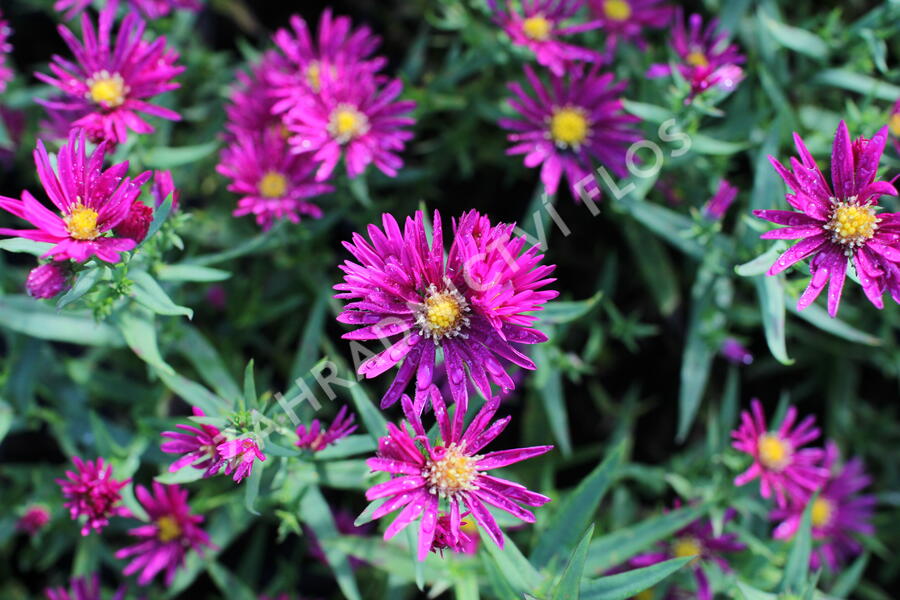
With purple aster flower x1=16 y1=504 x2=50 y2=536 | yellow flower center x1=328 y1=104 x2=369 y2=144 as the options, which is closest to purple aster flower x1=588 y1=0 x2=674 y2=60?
yellow flower center x1=328 y1=104 x2=369 y2=144

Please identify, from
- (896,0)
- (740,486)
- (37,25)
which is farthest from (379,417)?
(37,25)

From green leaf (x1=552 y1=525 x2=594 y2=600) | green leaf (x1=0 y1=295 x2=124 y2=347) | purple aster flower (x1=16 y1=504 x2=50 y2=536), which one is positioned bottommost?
purple aster flower (x1=16 y1=504 x2=50 y2=536)

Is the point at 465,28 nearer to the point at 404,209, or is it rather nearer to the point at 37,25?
the point at 404,209

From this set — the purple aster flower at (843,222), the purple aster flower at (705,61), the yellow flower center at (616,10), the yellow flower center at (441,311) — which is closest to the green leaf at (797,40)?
the purple aster flower at (705,61)

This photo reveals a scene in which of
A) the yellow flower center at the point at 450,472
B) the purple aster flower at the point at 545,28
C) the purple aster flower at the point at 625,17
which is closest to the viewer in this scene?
the yellow flower center at the point at 450,472

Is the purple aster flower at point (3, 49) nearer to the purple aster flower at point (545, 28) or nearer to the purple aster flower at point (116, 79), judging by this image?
the purple aster flower at point (116, 79)

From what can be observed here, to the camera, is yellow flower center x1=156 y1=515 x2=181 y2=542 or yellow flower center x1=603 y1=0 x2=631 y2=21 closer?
yellow flower center x1=156 y1=515 x2=181 y2=542

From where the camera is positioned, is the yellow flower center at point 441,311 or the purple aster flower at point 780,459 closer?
the yellow flower center at point 441,311

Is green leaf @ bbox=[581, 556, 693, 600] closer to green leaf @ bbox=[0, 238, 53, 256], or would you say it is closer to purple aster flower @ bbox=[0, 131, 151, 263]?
purple aster flower @ bbox=[0, 131, 151, 263]
